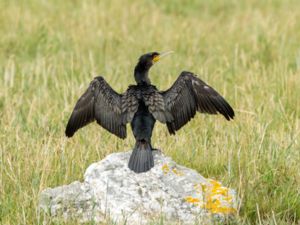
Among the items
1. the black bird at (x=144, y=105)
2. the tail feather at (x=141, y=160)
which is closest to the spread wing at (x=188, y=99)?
the black bird at (x=144, y=105)

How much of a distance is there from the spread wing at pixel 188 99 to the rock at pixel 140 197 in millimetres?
596

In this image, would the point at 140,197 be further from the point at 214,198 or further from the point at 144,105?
the point at 144,105

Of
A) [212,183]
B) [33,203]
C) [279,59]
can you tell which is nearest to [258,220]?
[212,183]

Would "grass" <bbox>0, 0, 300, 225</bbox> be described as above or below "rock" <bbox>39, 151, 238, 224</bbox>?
above

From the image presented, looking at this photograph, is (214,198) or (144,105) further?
(144,105)

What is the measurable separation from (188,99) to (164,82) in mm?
2915

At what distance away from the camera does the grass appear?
5.59m

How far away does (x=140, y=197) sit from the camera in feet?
16.5

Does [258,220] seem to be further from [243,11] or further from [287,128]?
[243,11]

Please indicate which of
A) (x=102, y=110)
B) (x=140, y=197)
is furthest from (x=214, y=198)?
(x=102, y=110)

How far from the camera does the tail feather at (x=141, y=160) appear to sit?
5113 millimetres

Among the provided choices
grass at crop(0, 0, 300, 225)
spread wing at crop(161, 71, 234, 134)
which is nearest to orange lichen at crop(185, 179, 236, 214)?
grass at crop(0, 0, 300, 225)

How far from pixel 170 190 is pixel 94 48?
18.5ft

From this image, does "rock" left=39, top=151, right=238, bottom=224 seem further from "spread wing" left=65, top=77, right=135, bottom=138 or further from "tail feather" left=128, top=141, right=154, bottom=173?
"spread wing" left=65, top=77, right=135, bottom=138
